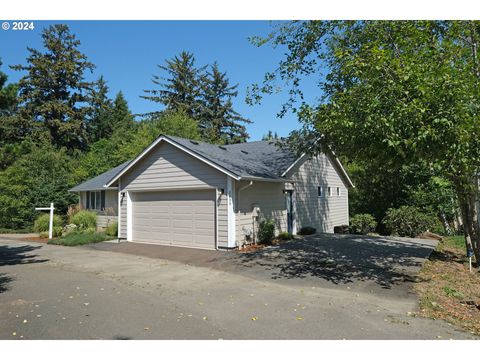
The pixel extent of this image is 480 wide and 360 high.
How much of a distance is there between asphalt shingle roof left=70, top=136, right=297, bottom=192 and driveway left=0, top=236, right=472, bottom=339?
3.15m

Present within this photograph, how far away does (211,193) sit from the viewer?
12.8 meters

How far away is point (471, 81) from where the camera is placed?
6.57 m

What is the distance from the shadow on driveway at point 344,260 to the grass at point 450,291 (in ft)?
1.24

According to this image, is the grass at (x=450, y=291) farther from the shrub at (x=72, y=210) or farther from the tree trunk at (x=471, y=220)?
the shrub at (x=72, y=210)

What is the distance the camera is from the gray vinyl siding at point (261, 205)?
1248cm

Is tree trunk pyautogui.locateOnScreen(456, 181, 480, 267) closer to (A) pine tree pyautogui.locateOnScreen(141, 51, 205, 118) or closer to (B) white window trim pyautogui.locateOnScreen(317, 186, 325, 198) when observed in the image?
(B) white window trim pyautogui.locateOnScreen(317, 186, 325, 198)

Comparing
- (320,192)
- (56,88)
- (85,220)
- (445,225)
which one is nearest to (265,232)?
(320,192)

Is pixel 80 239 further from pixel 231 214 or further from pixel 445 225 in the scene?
pixel 445 225

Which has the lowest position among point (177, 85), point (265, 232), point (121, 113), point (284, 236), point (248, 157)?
point (284, 236)

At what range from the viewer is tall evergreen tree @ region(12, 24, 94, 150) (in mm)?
39562

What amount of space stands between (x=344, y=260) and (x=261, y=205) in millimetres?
4377

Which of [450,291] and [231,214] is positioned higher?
[231,214]

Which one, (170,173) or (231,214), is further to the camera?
(170,173)

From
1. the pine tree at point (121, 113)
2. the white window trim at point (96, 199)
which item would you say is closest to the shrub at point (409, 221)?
the white window trim at point (96, 199)
